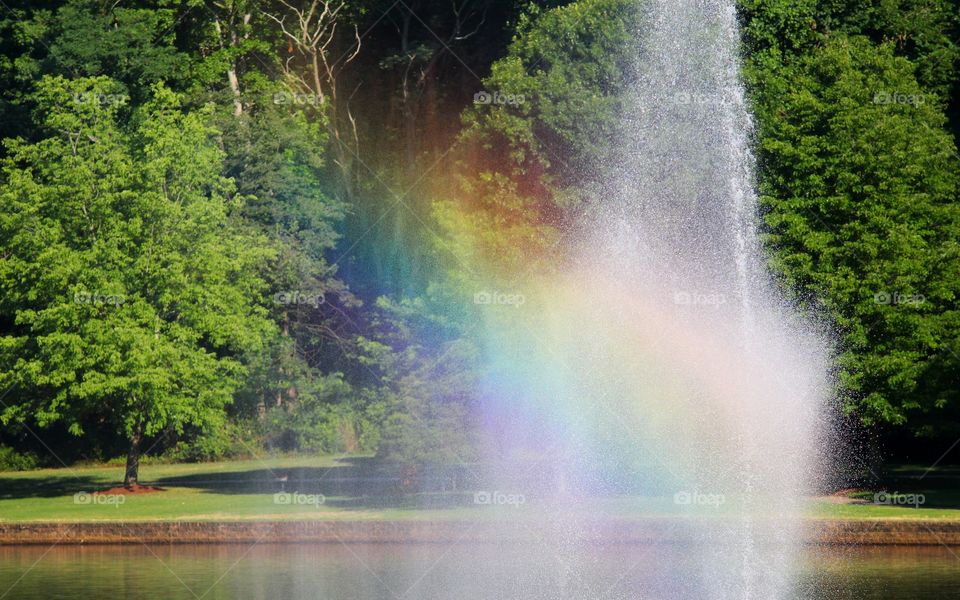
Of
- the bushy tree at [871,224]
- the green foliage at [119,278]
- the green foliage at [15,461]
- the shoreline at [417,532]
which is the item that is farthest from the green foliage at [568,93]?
the green foliage at [15,461]

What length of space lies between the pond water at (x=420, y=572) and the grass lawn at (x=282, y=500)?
101 inches

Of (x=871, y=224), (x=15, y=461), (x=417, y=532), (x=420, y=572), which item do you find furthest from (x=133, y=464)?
(x=871, y=224)

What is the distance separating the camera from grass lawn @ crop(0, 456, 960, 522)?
3775cm

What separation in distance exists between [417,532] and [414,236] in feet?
60.7

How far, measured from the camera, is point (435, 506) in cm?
4094

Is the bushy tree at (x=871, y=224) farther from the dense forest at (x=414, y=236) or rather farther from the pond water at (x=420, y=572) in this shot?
the pond water at (x=420, y=572)

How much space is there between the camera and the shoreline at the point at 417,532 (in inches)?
1316

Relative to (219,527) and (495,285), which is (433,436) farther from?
(219,527)

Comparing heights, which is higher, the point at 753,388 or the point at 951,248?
the point at 951,248

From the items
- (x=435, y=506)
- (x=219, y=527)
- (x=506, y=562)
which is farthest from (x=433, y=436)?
(x=506, y=562)

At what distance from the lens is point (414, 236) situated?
52125 millimetres

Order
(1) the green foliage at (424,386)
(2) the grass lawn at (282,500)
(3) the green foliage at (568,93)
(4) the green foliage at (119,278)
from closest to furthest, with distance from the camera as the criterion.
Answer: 1. (2) the grass lawn at (282,500)
2. (1) the green foliage at (424,386)
3. (4) the green foliage at (119,278)
4. (3) the green foliage at (568,93)

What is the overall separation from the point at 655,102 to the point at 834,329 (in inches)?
350

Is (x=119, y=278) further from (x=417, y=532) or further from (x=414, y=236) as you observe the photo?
(x=417, y=532)
